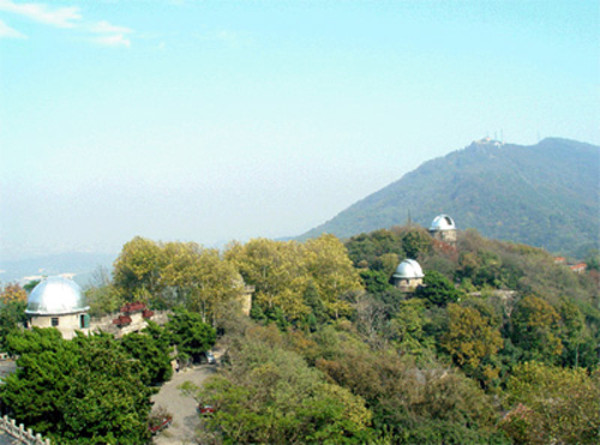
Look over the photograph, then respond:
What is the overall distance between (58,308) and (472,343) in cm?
2350

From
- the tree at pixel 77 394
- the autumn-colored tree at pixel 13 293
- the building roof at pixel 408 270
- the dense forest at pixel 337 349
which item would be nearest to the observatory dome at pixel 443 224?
the dense forest at pixel 337 349

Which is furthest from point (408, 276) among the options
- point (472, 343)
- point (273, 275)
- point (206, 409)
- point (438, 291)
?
point (206, 409)

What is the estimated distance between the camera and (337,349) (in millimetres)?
26781

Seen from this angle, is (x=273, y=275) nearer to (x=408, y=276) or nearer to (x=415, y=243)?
(x=408, y=276)

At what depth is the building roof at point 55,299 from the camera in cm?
2720

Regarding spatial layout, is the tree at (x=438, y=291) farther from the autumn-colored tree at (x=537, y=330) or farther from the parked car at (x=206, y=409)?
the parked car at (x=206, y=409)

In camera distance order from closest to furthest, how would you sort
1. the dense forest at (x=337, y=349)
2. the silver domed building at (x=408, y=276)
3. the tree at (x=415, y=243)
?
the dense forest at (x=337, y=349)
the silver domed building at (x=408, y=276)
the tree at (x=415, y=243)

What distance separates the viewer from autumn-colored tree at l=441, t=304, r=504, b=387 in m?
33.2

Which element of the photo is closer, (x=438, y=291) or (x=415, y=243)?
(x=438, y=291)

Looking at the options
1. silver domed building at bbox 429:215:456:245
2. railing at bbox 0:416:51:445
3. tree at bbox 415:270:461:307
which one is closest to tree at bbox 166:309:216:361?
railing at bbox 0:416:51:445

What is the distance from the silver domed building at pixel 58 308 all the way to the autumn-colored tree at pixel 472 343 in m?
21.3

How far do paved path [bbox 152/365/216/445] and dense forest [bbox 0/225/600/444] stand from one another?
846 millimetres

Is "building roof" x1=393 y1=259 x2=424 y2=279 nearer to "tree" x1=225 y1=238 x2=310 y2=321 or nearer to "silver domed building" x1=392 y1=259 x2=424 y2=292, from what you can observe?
"silver domed building" x1=392 y1=259 x2=424 y2=292

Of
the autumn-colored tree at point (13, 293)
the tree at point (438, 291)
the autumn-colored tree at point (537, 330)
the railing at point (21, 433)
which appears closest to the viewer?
the railing at point (21, 433)
